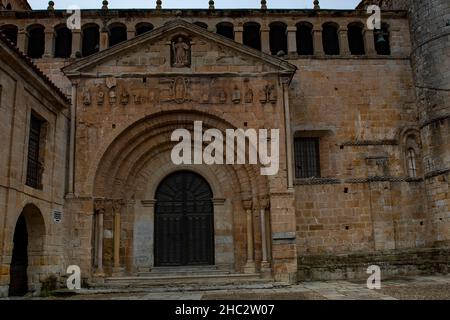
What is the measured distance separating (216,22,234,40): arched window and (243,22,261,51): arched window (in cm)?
51

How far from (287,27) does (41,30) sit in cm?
894

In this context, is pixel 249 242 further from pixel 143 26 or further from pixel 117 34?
pixel 117 34

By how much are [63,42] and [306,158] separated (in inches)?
385

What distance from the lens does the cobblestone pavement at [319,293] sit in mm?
10062

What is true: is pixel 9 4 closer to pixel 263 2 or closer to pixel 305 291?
pixel 263 2

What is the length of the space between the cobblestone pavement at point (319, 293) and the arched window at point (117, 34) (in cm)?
968

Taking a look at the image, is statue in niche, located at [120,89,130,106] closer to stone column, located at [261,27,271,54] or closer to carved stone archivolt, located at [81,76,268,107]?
carved stone archivolt, located at [81,76,268,107]

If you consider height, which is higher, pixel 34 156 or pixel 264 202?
pixel 34 156

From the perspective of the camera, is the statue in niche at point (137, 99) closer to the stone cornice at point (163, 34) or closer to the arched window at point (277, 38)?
the stone cornice at point (163, 34)

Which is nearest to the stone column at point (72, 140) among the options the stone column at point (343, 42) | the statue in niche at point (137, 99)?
the statue in niche at point (137, 99)

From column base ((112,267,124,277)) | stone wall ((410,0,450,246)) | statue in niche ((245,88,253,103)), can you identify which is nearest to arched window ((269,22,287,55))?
statue in niche ((245,88,253,103))

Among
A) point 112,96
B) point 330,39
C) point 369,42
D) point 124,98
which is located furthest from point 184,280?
point 369,42

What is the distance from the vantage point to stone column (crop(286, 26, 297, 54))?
17.0 meters

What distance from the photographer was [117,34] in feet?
57.4
